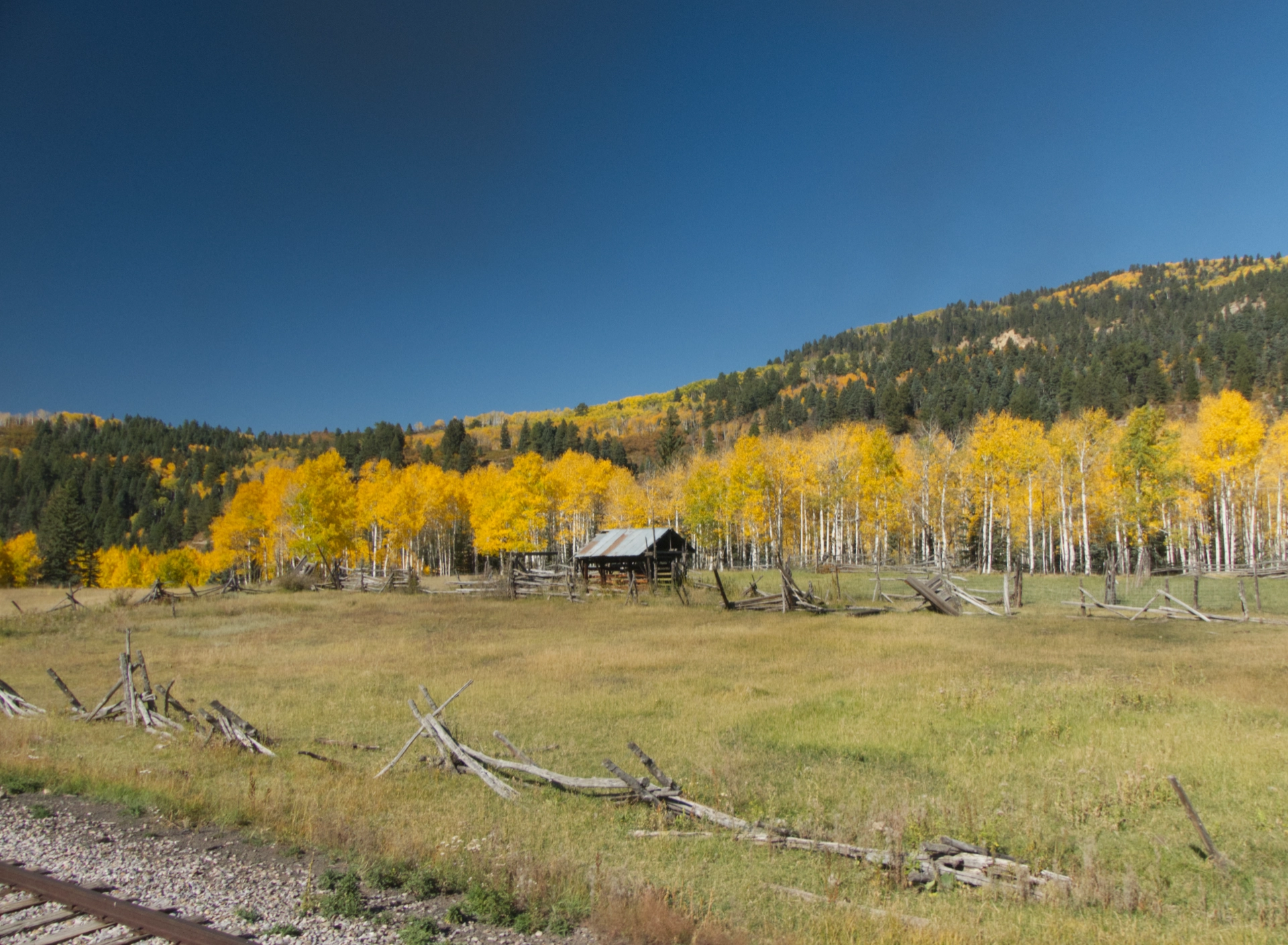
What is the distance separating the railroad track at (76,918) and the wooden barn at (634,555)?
3651cm

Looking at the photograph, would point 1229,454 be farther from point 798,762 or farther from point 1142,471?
point 798,762

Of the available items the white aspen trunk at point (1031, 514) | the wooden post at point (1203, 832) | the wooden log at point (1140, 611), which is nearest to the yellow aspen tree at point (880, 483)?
the white aspen trunk at point (1031, 514)

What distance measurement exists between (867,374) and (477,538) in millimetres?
123257

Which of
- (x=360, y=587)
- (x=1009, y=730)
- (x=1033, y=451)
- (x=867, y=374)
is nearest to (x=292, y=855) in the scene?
(x=1009, y=730)

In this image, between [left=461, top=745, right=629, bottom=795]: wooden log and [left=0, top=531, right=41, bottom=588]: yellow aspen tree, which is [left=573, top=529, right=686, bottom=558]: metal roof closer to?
[left=461, top=745, right=629, bottom=795]: wooden log

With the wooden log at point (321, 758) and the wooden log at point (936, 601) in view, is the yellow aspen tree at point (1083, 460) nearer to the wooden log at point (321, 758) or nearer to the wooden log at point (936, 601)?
the wooden log at point (936, 601)

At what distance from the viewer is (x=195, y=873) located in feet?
23.0

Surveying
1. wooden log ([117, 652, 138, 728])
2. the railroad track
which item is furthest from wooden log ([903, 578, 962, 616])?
the railroad track

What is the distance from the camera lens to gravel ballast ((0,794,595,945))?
5.80 m

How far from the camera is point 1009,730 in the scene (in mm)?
11695

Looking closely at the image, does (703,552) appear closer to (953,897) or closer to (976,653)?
(976,653)

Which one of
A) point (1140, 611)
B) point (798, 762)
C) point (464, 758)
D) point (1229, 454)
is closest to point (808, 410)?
point (1229, 454)

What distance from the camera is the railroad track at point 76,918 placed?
5.41 metres

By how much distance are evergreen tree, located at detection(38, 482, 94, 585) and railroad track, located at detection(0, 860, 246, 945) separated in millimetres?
87905
